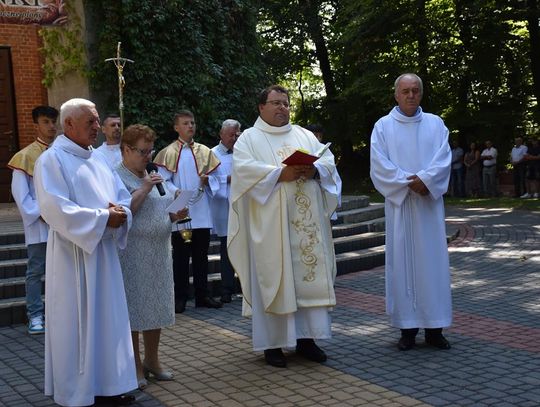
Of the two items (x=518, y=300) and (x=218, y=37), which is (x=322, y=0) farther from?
(x=518, y=300)

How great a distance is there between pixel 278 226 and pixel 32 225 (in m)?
2.75

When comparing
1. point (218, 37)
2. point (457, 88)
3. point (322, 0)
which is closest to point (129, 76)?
point (218, 37)

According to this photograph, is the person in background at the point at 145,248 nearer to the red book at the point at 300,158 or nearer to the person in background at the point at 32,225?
the red book at the point at 300,158

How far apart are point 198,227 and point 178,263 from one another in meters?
0.47

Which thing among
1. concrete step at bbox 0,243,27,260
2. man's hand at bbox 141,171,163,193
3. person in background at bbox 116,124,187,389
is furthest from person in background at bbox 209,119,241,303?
man's hand at bbox 141,171,163,193

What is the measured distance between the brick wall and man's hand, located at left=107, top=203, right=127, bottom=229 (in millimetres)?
11210

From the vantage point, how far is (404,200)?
6.85m

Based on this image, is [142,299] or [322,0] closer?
[142,299]

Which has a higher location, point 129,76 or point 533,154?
point 129,76

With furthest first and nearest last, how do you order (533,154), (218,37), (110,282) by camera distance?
(533,154), (218,37), (110,282)

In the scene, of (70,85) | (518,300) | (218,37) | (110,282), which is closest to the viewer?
(110,282)

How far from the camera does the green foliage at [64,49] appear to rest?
45.6ft

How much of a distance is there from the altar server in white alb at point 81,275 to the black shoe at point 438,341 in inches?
110

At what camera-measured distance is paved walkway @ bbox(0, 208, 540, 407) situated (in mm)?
5410
